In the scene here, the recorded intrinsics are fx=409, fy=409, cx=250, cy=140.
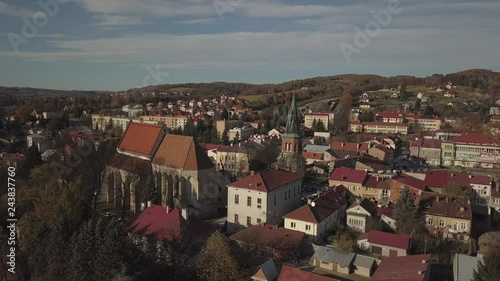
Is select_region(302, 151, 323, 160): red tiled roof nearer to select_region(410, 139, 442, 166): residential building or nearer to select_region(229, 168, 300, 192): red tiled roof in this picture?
select_region(410, 139, 442, 166): residential building

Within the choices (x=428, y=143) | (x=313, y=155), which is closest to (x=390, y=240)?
(x=313, y=155)

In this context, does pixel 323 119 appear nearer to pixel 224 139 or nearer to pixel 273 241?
pixel 224 139

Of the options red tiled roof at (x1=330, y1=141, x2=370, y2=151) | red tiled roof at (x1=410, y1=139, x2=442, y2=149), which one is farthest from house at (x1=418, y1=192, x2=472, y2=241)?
red tiled roof at (x1=410, y1=139, x2=442, y2=149)

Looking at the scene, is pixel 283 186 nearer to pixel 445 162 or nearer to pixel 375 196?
pixel 375 196

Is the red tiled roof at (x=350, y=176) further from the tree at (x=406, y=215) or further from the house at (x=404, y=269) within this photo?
the house at (x=404, y=269)

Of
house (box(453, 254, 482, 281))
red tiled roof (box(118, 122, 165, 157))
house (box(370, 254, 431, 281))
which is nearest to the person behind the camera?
house (box(370, 254, 431, 281))

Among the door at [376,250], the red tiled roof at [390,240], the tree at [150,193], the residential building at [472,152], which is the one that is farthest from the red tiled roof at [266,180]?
the residential building at [472,152]
